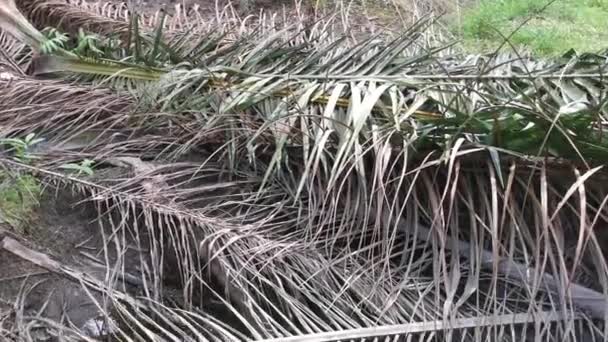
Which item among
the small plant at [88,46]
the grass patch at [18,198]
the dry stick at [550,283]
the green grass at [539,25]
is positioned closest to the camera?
the dry stick at [550,283]

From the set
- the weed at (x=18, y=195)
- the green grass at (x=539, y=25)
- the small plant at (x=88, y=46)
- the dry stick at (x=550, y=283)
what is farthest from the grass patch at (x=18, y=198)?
the green grass at (x=539, y=25)

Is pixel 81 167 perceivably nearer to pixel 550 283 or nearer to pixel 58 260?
pixel 58 260

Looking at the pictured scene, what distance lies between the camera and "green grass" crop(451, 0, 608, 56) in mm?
3141

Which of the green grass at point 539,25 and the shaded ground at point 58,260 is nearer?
the shaded ground at point 58,260

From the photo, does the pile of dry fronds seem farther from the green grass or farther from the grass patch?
the green grass

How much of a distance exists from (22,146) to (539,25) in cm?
234

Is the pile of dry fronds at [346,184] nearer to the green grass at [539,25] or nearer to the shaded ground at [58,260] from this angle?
the shaded ground at [58,260]

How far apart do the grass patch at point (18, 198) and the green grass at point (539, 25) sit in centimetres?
187

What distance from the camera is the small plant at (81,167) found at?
71.1 inches

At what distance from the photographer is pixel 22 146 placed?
1.85 meters

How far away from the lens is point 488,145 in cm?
161

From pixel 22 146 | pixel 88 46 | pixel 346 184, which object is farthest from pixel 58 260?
pixel 88 46

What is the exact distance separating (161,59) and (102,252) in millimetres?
679

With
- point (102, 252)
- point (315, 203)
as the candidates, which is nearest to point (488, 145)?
point (315, 203)
